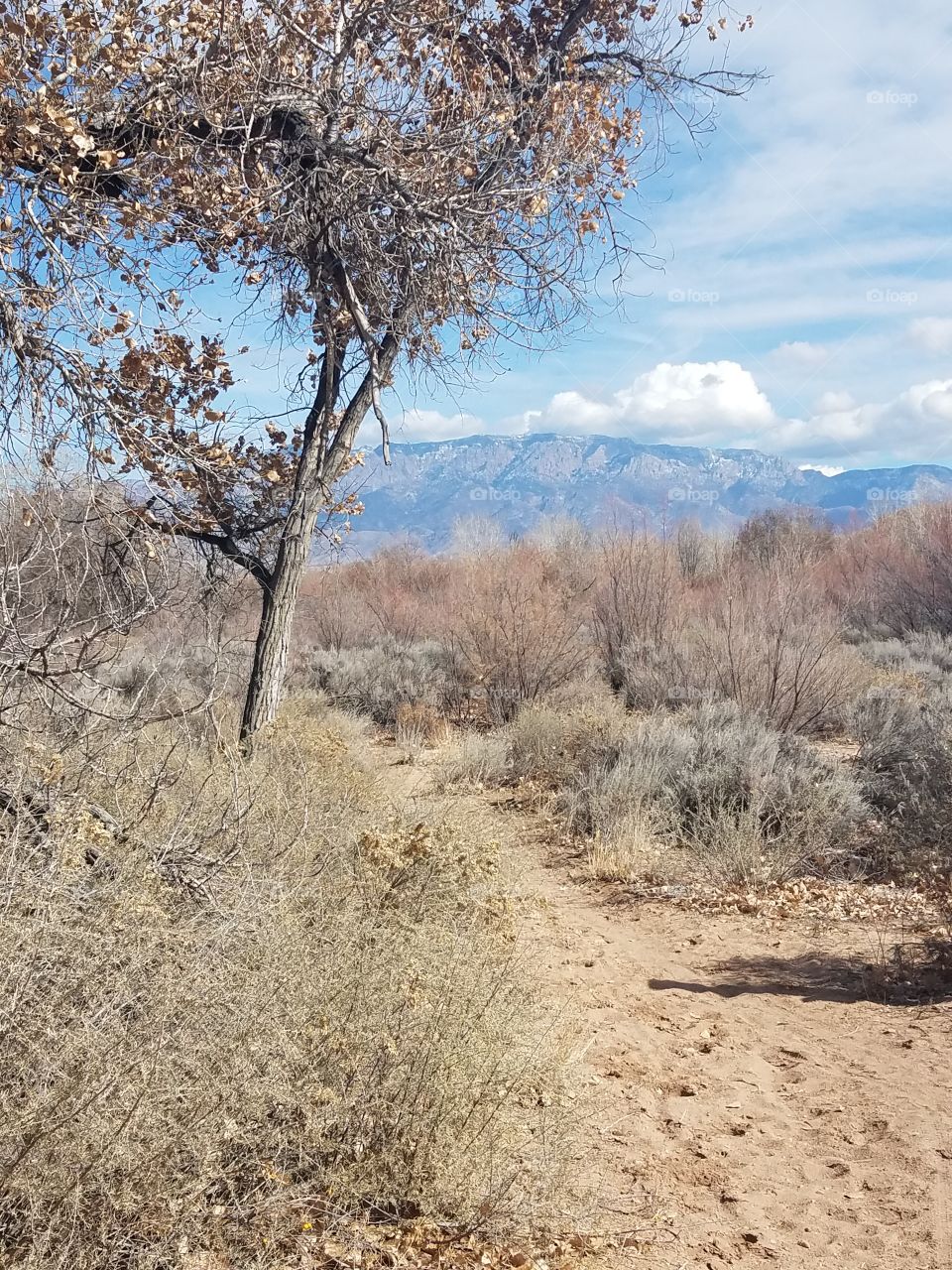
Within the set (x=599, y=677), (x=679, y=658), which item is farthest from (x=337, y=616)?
(x=679, y=658)

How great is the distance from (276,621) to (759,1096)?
4694 millimetres

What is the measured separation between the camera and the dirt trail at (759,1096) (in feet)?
10.5

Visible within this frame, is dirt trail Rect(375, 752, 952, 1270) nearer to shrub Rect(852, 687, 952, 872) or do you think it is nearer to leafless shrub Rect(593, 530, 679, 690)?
shrub Rect(852, 687, 952, 872)

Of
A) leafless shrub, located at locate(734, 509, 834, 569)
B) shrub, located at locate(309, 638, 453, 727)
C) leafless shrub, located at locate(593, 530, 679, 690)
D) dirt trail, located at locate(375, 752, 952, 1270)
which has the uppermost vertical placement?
leafless shrub, located at locate(734, 509, 834, 569)

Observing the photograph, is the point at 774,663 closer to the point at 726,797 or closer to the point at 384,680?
the point at 726,797

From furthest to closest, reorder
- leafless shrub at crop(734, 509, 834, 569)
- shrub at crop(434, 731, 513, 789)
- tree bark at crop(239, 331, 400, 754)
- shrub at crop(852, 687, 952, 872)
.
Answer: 1. leafless shrub at crop(734, 509, 834, 569)
2. shrub at crop(434, 731, 513, 789)
3. tree bark at crop(239, 331, 400, 754)
4. shrub at crop(852, 687, 952, 872)

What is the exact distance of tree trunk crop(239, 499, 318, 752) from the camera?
281 inches

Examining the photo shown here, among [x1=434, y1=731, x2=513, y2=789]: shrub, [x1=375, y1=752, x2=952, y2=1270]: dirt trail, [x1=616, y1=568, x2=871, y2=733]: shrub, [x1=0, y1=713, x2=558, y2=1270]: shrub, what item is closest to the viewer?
[x1=0, y1=713, x2=558, y2=1270]: shrub

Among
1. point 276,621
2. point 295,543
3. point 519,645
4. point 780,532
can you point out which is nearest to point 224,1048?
point 276,621

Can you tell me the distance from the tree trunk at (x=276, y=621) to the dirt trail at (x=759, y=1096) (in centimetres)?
263

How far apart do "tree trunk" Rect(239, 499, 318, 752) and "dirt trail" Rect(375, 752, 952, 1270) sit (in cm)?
263

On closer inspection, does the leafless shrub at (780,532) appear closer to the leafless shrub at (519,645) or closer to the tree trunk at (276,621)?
the leafless shrub at (519,645)

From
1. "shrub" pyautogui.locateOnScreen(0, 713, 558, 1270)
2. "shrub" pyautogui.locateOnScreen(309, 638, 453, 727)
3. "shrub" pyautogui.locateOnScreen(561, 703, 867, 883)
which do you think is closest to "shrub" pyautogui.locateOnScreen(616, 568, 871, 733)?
"shrub" pyautogui.locateOnScreen(561, 703, 867, 883)

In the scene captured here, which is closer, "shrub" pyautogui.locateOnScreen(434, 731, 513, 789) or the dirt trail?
the dirt trail
